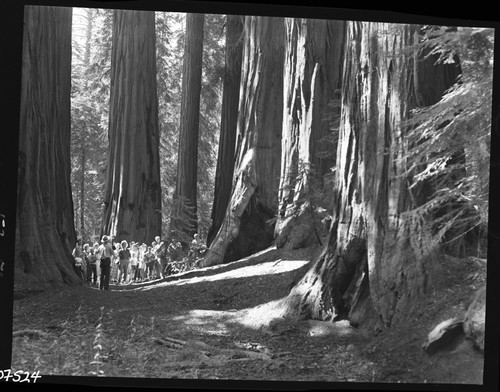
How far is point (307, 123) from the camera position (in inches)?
267

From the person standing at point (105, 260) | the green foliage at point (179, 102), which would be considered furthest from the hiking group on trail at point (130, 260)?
the green foliage at point (179, 102)

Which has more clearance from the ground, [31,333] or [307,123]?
[307,123]

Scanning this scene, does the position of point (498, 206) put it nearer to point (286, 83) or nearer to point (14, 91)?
point (286, 83)

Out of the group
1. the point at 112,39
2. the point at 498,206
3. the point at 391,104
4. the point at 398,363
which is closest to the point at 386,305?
the point at 398,363

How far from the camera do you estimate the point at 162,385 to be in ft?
16.4

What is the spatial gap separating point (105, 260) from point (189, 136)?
354cm

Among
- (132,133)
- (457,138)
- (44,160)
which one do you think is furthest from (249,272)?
(457,138)

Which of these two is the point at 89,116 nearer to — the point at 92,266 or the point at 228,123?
the point at 92,266

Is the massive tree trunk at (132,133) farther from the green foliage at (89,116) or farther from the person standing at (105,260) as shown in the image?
the person standing at (105,260)

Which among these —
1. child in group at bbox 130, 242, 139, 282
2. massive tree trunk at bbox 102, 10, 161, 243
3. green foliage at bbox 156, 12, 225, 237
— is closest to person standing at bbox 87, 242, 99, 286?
child in group at bbox 130, 242, 139, 282

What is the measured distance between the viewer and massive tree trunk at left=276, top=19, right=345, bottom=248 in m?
6.28

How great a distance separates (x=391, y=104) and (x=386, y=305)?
63.6 inches

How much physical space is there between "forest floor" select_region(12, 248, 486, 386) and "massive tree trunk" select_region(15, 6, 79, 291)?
270 millimetres

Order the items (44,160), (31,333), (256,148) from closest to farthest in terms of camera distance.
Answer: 1. (31,333)
2. (44,160)
3. (256,148)
